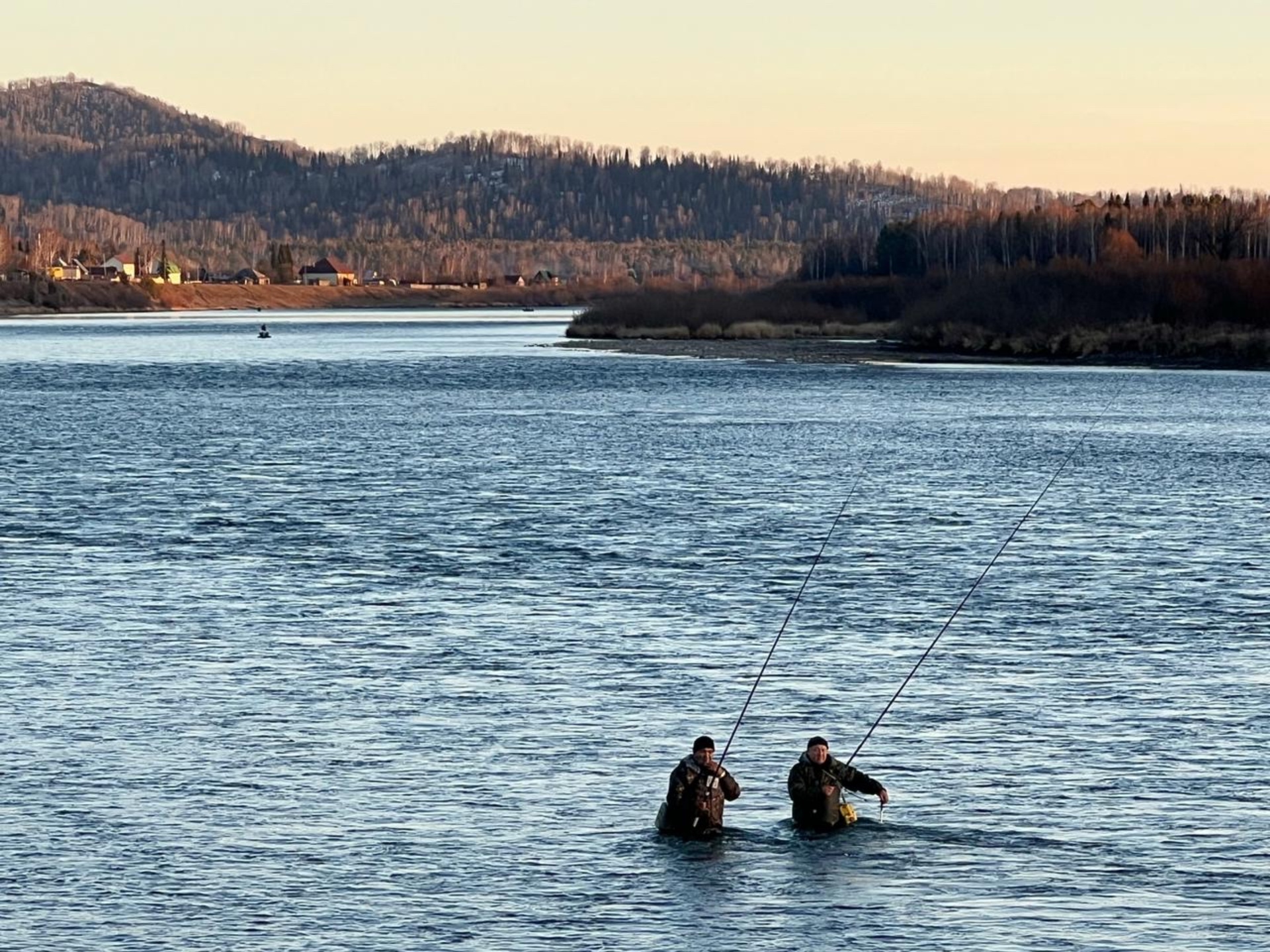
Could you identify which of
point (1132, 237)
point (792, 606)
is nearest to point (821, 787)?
point (792, 606)

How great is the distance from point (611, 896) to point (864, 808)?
3.80 m

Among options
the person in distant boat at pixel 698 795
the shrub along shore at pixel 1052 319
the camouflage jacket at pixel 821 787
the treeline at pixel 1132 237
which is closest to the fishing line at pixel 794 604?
the camouflage jacket at pixel 821 787

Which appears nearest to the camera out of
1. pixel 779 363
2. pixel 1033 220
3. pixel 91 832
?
pixel 91 832

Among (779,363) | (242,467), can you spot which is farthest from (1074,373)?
(242,467)

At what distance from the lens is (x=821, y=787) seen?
1933 cm

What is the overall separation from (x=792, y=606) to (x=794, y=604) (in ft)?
7.36

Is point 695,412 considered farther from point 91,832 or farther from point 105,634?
point 91,832

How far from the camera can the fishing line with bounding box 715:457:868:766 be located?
23016mm

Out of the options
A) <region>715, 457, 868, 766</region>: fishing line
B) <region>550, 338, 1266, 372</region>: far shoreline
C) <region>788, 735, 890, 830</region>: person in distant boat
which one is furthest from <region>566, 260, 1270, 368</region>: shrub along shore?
<region>788, 735, 890, 830</region>: person in distant boat

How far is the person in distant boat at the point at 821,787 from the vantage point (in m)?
19.3

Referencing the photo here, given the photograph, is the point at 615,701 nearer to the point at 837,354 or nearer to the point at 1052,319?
the point at 837,354

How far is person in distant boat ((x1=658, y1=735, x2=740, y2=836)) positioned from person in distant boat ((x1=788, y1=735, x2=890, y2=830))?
649 mm

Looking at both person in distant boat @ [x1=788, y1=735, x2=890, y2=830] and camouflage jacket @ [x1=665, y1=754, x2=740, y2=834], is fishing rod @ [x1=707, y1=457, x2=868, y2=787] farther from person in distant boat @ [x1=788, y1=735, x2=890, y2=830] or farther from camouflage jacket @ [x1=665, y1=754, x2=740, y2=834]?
camouflage jacket @ [x1=665, y1=754, x2=740, y2=834]

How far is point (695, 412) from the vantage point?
272 feet
